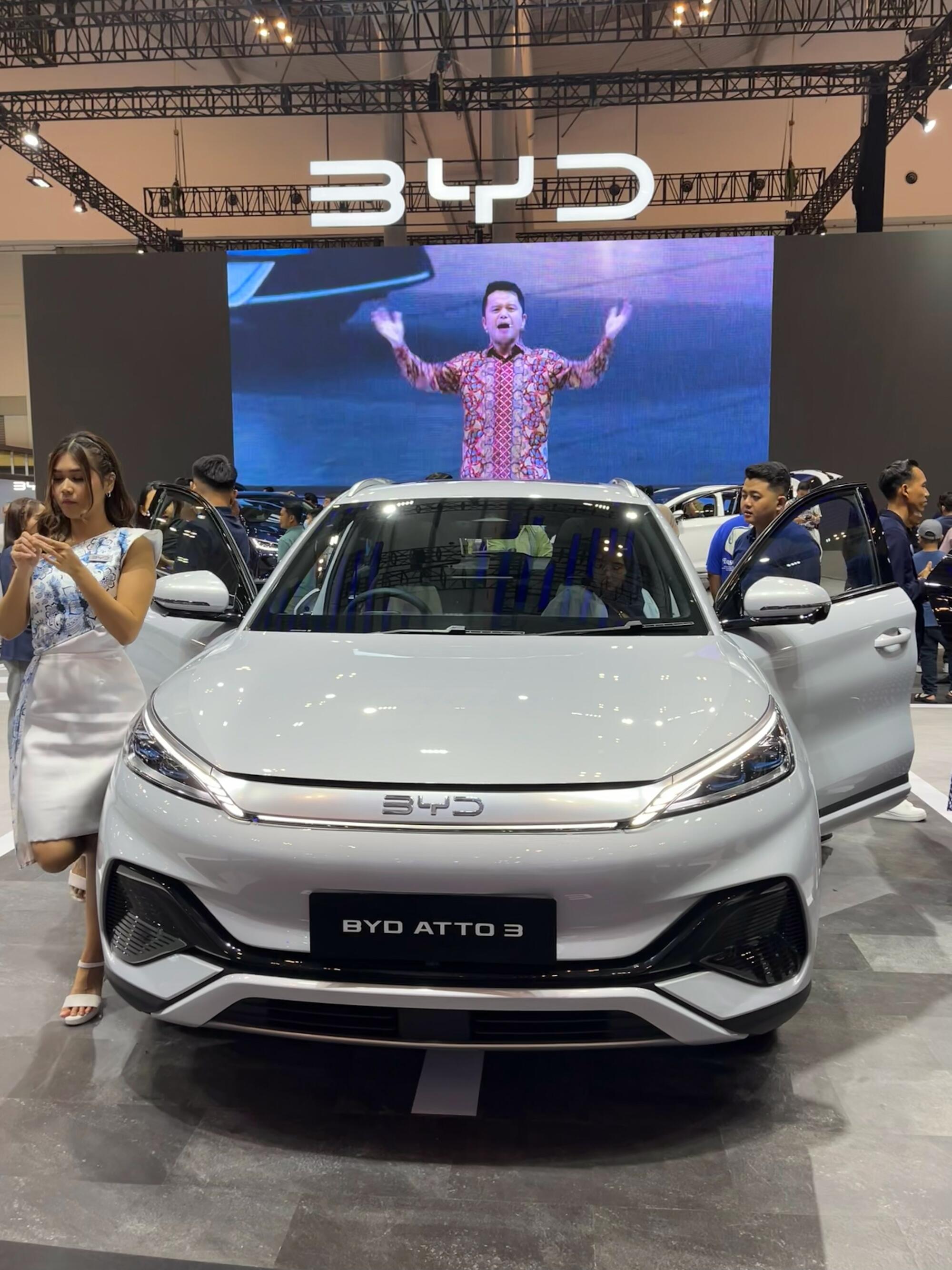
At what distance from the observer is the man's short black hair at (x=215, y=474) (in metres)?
4.43

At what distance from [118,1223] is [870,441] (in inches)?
523

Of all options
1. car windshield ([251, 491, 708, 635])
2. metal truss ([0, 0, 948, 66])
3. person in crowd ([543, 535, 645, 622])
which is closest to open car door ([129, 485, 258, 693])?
car windshield ([251, 491, 708, 635])

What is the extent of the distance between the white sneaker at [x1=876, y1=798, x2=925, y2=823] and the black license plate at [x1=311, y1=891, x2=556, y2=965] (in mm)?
2979

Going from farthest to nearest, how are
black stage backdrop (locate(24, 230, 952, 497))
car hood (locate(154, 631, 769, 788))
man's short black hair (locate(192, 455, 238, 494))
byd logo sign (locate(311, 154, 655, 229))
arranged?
black stage backdrop (locate(24, 230, 952, 497)) → byd logo sign (locate(311, 154, 655, 229)) → man's short black hair (locate(192, 455, 238, 494)) → car hood (locate(154, 631, 769, 788))

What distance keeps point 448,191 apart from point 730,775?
12.2 m

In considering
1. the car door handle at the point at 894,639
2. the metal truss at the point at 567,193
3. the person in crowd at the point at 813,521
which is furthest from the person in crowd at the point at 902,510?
the metal truss at the point at 567,193

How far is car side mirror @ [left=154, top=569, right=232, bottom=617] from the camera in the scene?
8.99 feet

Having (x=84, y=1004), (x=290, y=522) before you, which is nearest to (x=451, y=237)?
(x=290, y=522)

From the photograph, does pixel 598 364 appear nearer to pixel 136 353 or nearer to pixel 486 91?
pixel 486 91

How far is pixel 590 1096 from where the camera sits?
2.16 meters

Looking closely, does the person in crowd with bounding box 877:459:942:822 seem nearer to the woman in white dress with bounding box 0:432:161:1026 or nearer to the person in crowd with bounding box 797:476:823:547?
the person in crowd with bounding box 797:476:823:547

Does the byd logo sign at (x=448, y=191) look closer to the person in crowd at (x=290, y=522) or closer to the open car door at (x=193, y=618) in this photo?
the person in crowd at (x=290, y=522)

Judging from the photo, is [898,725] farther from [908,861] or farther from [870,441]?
[870,441]

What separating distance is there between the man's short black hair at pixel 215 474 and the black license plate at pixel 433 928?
3028mm
